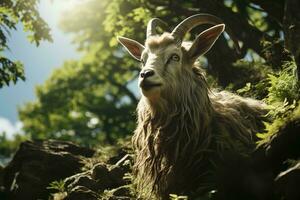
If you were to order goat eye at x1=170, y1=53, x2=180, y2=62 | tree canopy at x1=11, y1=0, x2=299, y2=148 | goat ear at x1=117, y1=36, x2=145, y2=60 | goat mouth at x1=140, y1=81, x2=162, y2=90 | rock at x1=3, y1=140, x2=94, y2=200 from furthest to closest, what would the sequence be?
1. tree canopy at x1=11, y1=0, x2=299, y2=148
2. rock at x1=3, y1=140, x2=94, y2=200
3. goat ear at x1=117, y1=36, x2=145, y2=60
4. goat eye at x1=170, y1=53, x2=180, y2=62
5. goat mouth at x1=140, y1=81, x2=162, y2=90

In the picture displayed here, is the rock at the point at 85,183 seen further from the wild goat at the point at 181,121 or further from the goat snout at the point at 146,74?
the goat snout at the point at 146,74

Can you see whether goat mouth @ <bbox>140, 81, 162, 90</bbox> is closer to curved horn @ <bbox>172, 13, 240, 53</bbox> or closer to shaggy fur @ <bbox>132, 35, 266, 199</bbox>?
shaggy fur @ <bbox>132, 35, 266, 199</bbox>

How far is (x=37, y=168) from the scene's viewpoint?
10531mm

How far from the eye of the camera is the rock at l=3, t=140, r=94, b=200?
33.6 feet

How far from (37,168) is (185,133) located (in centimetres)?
365

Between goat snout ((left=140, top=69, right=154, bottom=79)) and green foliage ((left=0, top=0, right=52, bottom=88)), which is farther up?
green foliage ((left=0, top=0, right=52, bottom=88))

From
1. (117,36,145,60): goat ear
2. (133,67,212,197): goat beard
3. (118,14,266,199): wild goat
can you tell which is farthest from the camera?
(117,36,145,60): goat ear

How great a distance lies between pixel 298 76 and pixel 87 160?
5.21 metres

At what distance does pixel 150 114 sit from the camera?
328 inches

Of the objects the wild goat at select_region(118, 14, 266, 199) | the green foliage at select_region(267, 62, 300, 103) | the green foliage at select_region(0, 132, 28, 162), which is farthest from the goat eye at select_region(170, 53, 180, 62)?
the green foliage at select_region(0, 132, 28, 162)

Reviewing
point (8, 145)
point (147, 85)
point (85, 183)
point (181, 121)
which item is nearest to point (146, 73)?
point (147, 85)

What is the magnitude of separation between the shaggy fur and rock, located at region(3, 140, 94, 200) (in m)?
2.44

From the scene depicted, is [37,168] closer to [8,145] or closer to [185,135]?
[185,135]

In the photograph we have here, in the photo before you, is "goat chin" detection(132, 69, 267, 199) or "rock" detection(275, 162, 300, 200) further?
"goat chin" detection(132, 69, 267, 199)
